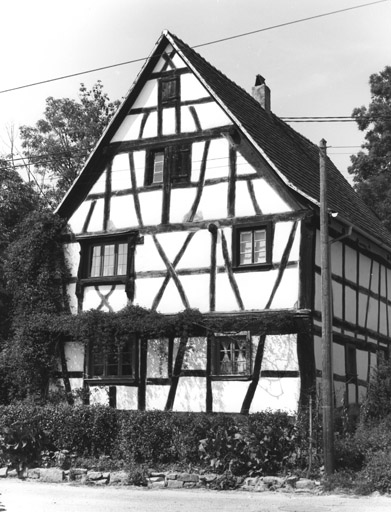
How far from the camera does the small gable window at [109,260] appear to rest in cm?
2433

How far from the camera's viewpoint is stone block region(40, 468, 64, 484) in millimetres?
18047

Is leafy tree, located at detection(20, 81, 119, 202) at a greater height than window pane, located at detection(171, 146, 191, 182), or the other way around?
leafy tree, located at detection(20, 81, 119, 202)

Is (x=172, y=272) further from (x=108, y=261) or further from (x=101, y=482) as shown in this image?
(x=101, y=482)

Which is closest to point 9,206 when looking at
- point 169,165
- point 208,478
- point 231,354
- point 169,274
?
point 169,165

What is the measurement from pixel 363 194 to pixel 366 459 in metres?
23.5

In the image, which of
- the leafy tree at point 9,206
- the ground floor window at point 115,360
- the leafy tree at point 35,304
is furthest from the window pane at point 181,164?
Answer: the leafy tree at point 9,206

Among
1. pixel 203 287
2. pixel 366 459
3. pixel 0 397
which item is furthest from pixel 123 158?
pixel 366 459

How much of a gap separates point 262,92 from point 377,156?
1201 cm

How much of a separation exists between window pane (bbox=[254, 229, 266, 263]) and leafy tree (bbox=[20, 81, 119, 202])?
1765 centimetres

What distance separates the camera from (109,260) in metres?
24.6

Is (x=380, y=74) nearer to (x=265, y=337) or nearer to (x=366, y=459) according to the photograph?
(x=265, y=337)

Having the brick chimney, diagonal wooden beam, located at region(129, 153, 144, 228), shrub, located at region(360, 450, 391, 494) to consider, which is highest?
the brick chimney

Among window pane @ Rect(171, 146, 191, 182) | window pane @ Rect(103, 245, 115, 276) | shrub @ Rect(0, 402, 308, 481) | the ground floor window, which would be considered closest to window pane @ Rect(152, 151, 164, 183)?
window pane @ Rect(171, 146, 191, 182)

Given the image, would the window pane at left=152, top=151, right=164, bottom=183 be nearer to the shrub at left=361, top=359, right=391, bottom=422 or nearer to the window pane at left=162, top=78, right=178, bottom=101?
the window pane at left=162, top=78, right=178, bottom=101
